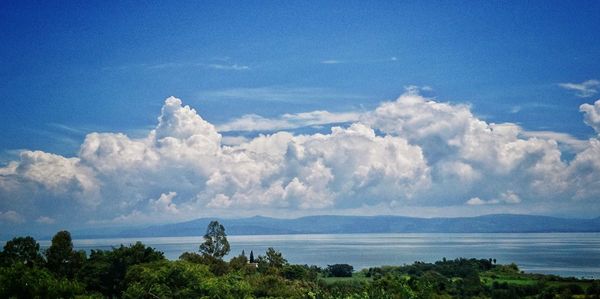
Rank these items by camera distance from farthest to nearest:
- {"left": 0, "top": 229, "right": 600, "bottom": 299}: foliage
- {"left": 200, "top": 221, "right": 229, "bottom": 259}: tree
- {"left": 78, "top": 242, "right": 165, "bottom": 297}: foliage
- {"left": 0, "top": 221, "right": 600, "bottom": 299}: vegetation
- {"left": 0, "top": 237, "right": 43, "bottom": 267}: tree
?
{"left": 200, "top": 221, "right": 229, "bottom": 259}: tree < {"left": 0, "top": 237, "right": 43, "bottom": 267}: tree < {"left": 78, "top": 242, "right": 165, "bottom": 297}: foliage < {"left": 0, "top": 221, "right": 600, "bottom": 299}: vegetation < {"left": 0, "top": 229, "right": 600, "bottom": 299}: foliage

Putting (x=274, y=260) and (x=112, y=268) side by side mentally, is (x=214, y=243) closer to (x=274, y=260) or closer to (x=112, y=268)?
(x=274, y=260)

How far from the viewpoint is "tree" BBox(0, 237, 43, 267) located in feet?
178

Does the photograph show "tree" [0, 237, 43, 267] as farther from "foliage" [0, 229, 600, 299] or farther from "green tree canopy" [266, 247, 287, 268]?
"green tree canopy" [266, 247, 287, 268]

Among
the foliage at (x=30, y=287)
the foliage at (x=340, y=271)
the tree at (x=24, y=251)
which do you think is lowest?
the foliage at (x=340, y=271)

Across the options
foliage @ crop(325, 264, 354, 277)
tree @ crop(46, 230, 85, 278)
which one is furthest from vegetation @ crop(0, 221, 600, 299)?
foliage @ crop(325, 264, 354, 277)

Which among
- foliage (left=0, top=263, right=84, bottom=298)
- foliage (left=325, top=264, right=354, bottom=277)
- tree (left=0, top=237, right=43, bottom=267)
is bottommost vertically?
foliage (left=325, top=264, right=354, bottom=277)

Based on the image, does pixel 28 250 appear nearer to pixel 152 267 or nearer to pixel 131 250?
pixel 131 250

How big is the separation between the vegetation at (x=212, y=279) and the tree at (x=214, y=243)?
0.12m

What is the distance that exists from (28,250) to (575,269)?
78273 millimetres

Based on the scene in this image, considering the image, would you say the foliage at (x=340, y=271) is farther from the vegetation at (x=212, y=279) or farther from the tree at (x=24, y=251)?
the tree at (x=24, y=251)

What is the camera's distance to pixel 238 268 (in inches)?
2381

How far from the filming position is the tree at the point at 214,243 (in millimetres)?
67312

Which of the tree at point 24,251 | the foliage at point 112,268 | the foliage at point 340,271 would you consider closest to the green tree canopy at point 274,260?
the foliage at point 340,271

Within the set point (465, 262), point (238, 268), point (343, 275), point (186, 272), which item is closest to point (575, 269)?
point (465, 262)
